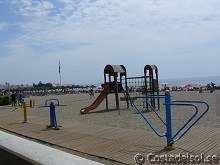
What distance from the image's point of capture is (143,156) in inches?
279

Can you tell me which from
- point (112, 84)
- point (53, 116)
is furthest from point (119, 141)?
point (112, 84)

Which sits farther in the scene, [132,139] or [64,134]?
[64,134]

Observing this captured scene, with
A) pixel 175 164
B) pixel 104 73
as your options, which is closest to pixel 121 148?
pixel 175 164

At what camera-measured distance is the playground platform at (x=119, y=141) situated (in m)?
7.41

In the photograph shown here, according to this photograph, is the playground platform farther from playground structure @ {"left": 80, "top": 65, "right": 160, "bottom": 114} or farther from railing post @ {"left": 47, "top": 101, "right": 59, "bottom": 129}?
playground structure @ {"left": 80, "top": 65, "right": 160, "bottom": 114}

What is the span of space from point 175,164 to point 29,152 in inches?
103

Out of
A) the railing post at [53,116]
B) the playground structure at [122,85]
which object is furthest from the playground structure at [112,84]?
the railing post at [53,116]

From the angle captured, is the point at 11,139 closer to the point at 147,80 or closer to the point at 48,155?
the point at 48,155

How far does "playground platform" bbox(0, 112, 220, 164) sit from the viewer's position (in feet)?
24.3

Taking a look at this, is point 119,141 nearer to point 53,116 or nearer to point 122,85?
point 53,116

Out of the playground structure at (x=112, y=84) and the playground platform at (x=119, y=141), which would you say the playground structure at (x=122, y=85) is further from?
the playground platform at (x=119, y=141)

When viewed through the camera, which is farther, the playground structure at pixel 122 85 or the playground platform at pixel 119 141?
the playground structure at pixel 122 85

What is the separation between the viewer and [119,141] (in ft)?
29.5

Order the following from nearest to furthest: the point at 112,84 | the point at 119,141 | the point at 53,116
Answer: the point at 119,141, the point at 53,116, the point at 112,84
